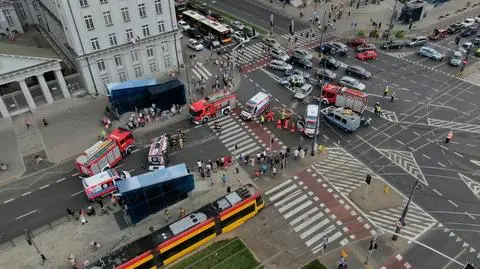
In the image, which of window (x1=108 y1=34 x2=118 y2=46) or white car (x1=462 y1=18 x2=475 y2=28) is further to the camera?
white car (x1=462 y1=18 x2=475 y2=28)

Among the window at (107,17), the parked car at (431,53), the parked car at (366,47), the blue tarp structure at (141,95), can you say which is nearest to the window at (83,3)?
the window at (107,17)

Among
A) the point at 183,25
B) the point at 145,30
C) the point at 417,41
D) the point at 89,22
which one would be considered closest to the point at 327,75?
the point at 417,41

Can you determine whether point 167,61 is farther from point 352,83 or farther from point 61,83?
point 352,83

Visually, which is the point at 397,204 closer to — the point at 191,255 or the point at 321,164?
the point at 321,164

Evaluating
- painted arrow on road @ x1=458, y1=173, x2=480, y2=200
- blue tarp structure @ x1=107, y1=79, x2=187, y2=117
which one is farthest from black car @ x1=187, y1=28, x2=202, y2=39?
painted arrow on road @ x1=458, y1=173, x2=480, y2=200

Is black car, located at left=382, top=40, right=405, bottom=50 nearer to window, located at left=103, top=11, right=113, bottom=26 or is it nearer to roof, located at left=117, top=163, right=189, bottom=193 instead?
window, located at left=103, top=11, right=113, bottom=26
